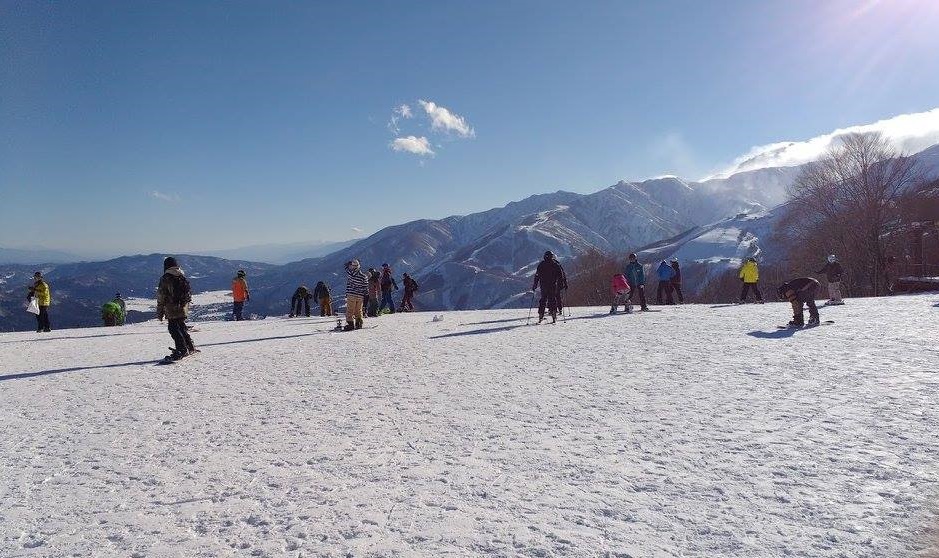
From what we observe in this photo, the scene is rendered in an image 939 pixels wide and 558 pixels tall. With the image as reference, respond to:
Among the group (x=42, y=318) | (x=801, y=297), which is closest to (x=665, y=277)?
(x=801, y=297)

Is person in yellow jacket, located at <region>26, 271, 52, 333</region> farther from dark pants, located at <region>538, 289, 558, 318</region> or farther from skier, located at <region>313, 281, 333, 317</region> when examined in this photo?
dark pants, located at <region>538, 289, 558, 318</region>

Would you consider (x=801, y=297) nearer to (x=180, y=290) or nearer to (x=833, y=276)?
(x=833, y=276)

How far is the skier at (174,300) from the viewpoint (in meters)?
10.2

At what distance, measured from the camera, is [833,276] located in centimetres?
1592

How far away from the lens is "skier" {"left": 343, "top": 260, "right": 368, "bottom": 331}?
1507 cm

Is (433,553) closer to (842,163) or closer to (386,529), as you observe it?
(386,529)

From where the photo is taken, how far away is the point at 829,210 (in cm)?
4366

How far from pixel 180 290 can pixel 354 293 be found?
5647mm

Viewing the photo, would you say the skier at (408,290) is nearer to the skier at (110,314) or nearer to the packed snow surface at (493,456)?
the skier at (110,314)

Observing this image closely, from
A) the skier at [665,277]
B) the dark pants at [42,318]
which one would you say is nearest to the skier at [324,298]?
the dark pants at [42,318]

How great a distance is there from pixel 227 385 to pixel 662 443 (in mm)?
7164

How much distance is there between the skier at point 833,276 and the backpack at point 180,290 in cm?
1942

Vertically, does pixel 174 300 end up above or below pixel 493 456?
above

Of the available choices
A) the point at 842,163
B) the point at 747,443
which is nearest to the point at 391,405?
the point at 747,443
